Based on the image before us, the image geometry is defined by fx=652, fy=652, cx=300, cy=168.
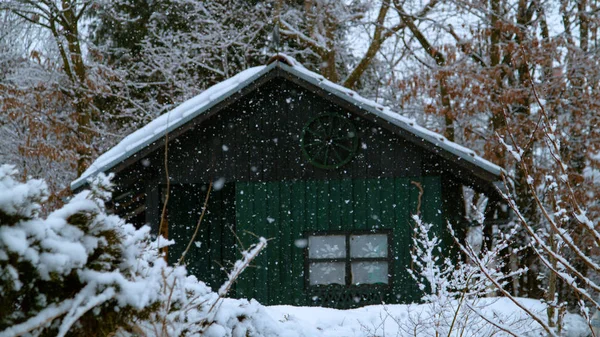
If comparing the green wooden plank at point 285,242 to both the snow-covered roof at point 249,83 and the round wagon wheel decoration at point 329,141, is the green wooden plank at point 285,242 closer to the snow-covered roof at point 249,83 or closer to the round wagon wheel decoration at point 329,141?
the round wagon wheel decoration at point 329,141

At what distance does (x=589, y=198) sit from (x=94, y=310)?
14.0 metres

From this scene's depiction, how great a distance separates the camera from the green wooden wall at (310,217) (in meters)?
11.5

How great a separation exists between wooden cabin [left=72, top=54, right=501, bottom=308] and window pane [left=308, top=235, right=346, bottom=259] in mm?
18

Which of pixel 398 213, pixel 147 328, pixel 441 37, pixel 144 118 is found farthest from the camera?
pixel 144 118

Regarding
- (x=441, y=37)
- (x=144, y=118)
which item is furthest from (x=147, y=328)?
(x=144, y=118)

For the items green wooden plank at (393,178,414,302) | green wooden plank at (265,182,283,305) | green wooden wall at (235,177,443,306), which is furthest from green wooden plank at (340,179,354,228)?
green wooden plank at (265,182,283,305)

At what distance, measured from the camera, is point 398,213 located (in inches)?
456

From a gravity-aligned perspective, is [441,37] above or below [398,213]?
above

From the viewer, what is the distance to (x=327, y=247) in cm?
1175

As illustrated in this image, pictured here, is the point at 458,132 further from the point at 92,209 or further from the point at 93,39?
the point at 92,209

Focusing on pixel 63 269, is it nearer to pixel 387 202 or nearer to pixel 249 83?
pixel 249 83

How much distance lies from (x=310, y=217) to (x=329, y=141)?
4.63 ft

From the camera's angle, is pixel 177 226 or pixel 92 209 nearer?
pixel 92 209

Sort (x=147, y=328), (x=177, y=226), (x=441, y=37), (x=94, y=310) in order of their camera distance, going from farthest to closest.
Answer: (x=441, y=37), (x=177, y=226), (x=147, y=328), (x=94, y=310)
